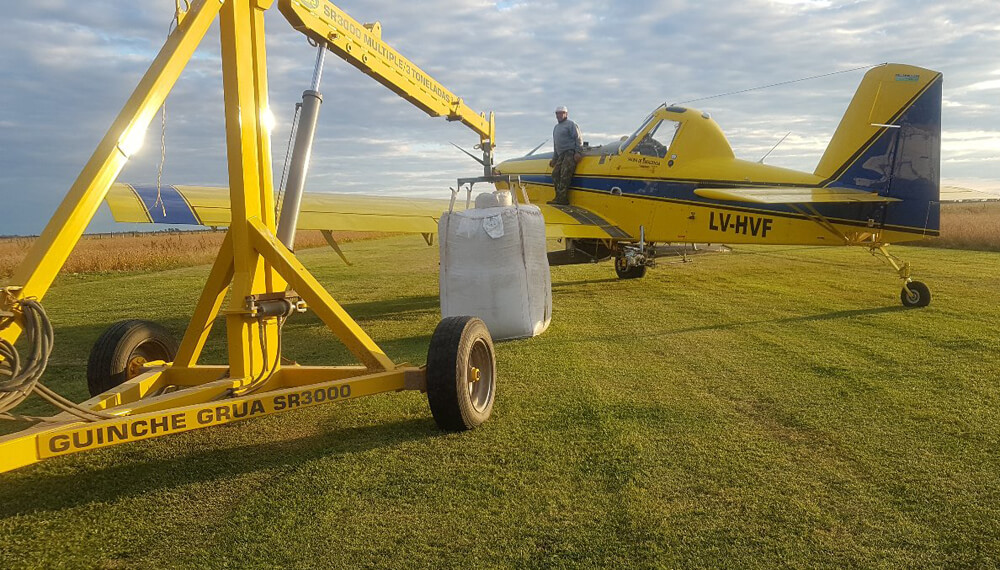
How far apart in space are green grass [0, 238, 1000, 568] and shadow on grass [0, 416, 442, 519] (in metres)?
0.02

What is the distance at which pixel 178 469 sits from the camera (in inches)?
144

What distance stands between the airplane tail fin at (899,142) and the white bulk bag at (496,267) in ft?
18.9

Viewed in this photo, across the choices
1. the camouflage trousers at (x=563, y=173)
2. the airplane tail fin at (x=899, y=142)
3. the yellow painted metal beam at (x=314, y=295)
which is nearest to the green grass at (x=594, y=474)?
the yellow painted metal beam at (x=314, y=295)

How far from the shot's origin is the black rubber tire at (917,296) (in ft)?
28.2

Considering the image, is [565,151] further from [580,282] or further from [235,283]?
[235,283]

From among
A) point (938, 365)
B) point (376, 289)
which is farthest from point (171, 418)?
point (376, 289)

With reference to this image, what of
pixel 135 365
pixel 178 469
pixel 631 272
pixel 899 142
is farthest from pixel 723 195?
pixel 178 469

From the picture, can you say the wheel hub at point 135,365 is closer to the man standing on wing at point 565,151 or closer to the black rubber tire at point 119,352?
the black rubber tire at point 119,352

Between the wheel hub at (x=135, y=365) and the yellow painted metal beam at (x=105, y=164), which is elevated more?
the yellow painted metal beam at (x=105, y=164)

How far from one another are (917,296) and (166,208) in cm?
970

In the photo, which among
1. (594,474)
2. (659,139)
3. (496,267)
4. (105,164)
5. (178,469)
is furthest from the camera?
(659,139)

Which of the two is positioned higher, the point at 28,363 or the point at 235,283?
the point at 235,283

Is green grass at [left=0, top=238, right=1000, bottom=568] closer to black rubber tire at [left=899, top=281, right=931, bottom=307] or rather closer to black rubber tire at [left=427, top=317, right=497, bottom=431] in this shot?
black rubber tire at [left=427, top=317, right=497, bottom=431]

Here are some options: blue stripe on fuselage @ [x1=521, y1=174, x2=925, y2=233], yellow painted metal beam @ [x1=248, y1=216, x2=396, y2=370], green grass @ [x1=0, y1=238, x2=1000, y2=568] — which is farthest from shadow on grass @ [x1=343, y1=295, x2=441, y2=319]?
yellow painted metal beam @ [x1=248, y1=216, x2=396, y2=370]
